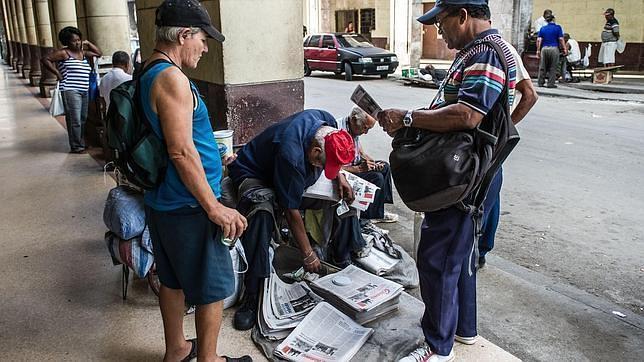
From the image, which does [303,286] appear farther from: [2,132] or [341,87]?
[341,87]

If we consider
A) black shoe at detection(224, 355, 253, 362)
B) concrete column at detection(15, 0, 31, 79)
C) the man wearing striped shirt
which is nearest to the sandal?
black shoe at detection(224, 355, 253, 362)

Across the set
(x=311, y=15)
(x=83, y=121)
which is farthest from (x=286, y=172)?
(x=311, y=15)

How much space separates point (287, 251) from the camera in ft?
13.2

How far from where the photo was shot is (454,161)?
2.29 metres

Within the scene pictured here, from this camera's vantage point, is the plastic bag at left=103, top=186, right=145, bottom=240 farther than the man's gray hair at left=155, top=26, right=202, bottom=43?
Yes

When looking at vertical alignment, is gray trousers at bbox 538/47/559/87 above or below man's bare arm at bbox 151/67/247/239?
below

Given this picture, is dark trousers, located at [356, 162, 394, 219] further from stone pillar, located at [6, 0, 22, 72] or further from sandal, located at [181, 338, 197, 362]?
Result: stone pillar, located at [6, 0, 22, 72]

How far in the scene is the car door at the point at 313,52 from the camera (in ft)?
60.5

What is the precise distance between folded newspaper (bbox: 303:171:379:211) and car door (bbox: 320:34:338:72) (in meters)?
14.4

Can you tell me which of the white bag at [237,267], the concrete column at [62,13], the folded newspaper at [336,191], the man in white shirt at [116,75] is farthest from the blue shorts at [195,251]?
the concrete column at [62,13]

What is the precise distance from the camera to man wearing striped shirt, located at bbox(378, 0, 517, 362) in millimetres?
2250

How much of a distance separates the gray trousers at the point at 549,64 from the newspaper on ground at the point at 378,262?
37.9 ft

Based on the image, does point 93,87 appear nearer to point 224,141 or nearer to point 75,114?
point 75,114

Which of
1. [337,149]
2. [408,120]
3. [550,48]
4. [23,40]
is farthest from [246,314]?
[23,40]
